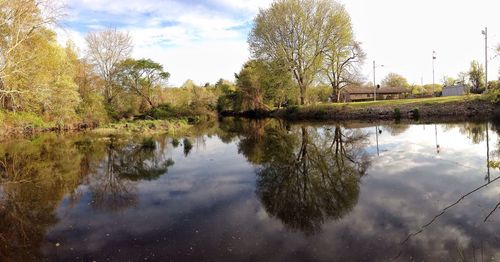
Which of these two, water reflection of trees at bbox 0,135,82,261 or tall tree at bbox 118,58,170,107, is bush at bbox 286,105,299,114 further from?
water reflection of trees at bbox 0,135,82,261

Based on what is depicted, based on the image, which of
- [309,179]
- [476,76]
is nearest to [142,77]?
[309,179]

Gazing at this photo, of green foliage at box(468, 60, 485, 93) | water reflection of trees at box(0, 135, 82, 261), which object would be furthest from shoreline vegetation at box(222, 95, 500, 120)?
green foliage at box(468, 60, 485, 93)

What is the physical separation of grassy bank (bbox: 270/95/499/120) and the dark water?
17736 mm

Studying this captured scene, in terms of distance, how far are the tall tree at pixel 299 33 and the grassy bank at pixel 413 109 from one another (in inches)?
223

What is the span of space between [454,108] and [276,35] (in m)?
21.3

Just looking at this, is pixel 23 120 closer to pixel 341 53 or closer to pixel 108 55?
pixel 108 55

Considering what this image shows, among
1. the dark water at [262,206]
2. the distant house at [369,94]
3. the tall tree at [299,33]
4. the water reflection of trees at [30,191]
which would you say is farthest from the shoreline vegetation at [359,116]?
the distant house at [369,94]

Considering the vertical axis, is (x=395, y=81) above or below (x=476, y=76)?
above

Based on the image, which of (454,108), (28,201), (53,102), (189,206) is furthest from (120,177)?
(454,108)

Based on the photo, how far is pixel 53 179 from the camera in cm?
1171

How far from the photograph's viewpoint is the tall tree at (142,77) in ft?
139

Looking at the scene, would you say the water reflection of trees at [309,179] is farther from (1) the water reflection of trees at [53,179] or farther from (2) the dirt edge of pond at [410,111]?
(2) the dirt edge of pond at [410,111]

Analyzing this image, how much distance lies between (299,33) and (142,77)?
21884mm

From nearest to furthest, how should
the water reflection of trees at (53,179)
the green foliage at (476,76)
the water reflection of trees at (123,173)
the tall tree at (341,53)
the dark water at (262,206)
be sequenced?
the dark water at (262,206) → the water reflection of trees at (53,179) → the water reflection of trees at (123,173) → the tall tree at (341,53) → the green foliage at (476,76)
